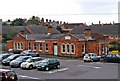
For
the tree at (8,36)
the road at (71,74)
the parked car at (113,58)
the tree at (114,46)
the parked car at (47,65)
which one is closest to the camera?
the road at (71,74)

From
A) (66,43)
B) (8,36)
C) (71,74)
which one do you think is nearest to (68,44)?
(66,43)

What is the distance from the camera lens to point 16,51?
57.8 metres

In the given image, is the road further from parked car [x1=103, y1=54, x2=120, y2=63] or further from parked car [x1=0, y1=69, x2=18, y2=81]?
parked car [x1=103, y1=54, x2=120, y2=63]

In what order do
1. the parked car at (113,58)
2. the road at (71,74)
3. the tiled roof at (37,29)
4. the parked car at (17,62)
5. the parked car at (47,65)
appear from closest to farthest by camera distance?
1. the road at (71,74)
2. the parked car at (47,65)
3. the parked car at (17,62)
4. the parked car at (113,58)
5. the tiled roof at (37,29)

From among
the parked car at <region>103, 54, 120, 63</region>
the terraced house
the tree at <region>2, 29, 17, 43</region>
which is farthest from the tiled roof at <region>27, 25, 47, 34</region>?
the parked car at <region>103, 54, 120, 63</region>

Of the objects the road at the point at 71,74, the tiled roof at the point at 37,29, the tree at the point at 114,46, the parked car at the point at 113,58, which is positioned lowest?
the road at the point at 71,74

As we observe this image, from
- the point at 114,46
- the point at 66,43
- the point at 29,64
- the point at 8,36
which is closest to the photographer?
the point at 29,64

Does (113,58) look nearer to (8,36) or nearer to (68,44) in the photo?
(68,44)

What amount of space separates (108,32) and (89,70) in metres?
62.5

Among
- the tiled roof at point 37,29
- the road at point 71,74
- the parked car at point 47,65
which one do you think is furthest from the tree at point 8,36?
the road at point 71,74

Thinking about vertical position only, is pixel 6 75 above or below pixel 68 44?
below

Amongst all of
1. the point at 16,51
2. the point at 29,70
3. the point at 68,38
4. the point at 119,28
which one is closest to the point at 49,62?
the point at 29,70

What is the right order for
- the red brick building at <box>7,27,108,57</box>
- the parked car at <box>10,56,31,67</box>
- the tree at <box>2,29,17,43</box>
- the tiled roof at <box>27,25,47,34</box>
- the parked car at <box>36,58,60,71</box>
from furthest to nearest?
the tiled roof at <box>27,25,47,34</box> < the tree at <box>2,29,17,43</box> < the red brick building at <box>7,27,108,57</box> < the parked car at <box>10,56,31,67</box> < the parked car at <box>36,58,60,71</box>

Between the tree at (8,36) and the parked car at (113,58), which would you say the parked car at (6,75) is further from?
the tree at (8,36)
